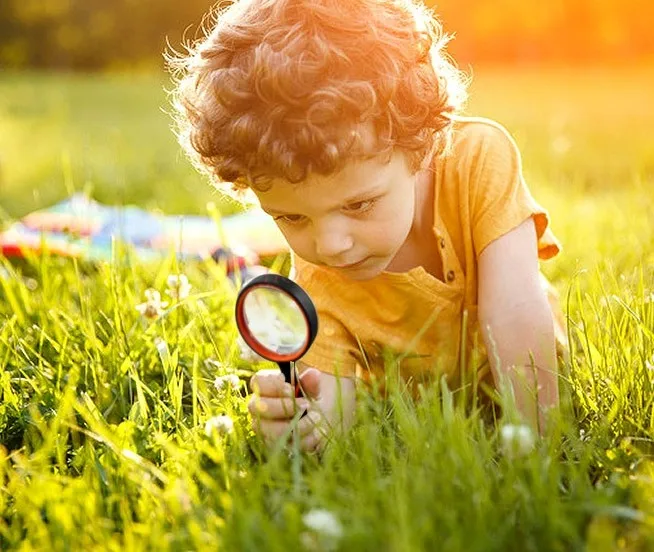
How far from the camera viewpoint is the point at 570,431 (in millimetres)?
1932

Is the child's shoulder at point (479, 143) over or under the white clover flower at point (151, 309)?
over

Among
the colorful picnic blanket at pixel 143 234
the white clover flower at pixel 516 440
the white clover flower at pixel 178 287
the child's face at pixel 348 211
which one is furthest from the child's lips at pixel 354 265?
the colorful picnic blanket at pixel 143 234

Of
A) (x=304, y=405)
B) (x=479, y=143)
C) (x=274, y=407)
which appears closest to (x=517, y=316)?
(x=479, y=143)

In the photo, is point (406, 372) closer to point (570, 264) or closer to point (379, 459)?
Answer: point (379, 459)

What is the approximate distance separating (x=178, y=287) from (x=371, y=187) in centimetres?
Answer: 85

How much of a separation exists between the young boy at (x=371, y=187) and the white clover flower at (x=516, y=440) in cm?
25

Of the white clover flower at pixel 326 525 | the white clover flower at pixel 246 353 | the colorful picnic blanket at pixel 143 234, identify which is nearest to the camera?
the white clover flower at pixel 326 525

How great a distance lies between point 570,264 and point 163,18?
22.3 metres

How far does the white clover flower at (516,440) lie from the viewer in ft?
5.76

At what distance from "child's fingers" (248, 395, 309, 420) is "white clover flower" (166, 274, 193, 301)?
659 mm

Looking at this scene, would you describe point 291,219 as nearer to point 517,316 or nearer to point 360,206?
point 360,206

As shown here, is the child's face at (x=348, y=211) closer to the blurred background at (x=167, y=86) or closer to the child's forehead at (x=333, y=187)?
the child's forehead at (x=333, y=187)

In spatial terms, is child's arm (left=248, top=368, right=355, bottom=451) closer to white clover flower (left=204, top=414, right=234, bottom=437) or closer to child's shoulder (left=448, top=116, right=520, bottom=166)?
white clover flower (left=204, top=414, right=234, bottom=437)

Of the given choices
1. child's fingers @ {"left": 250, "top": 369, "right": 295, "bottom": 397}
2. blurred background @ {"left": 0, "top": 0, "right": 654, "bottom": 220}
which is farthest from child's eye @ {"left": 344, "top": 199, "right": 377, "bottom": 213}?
blurred background @ {"left": 0, "top": 0, "right": 654, "bottom": 220}
